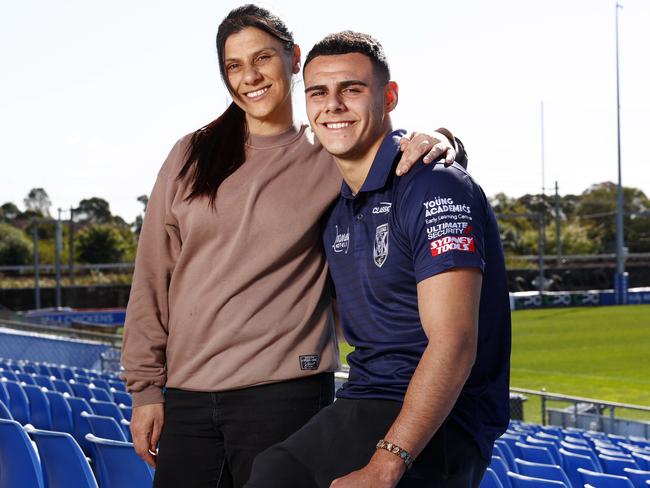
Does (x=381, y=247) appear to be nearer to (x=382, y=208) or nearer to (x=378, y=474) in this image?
(x=382, y=208)

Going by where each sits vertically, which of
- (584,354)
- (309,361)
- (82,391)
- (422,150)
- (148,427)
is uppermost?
(422,150)

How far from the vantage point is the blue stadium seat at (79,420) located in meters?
4.97

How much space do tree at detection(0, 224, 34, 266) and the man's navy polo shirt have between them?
7270 cm

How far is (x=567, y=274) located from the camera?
61.9 meters

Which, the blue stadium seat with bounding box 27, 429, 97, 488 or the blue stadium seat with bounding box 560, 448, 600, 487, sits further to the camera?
the blue stadium seat with bounding box 560, 448, 600, 487

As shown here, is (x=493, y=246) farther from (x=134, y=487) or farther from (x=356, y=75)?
(x=134, y=487)

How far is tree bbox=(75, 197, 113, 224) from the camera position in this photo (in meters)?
86.8

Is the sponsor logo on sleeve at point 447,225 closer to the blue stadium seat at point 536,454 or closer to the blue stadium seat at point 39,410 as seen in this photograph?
the blue stadium seat at point 39,410

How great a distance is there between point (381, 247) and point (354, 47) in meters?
0.45

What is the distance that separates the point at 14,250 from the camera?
72000mm

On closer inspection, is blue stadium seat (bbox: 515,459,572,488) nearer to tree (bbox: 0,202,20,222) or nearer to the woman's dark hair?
the woman's dark hair

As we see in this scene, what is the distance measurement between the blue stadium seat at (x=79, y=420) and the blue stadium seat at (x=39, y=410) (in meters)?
0.11

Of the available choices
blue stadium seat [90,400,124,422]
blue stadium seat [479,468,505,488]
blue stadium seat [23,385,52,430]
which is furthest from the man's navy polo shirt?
blue stadium seat [23,385,52,430]

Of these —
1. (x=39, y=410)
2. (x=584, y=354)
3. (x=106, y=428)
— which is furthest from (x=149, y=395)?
(x=584, y=354)
